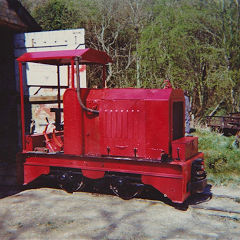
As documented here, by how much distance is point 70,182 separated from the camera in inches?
247

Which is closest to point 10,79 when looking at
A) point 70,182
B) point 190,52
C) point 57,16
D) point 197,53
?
point 70,182

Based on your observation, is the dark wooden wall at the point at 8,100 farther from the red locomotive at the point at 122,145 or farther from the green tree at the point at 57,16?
the green tree at the point at 57,16

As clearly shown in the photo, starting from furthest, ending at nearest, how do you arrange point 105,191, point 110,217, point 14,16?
point 14,16, point 105,191, point 110,217

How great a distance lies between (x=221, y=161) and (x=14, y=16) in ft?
24.7

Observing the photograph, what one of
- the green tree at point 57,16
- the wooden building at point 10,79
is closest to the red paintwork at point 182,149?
the wooden building at point 10,79

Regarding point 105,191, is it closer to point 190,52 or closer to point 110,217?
point 110,217

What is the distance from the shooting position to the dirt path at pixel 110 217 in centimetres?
443

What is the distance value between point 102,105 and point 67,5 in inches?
499

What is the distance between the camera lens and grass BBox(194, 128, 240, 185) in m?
7.07

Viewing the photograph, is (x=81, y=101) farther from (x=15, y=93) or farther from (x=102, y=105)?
(x=15, y=93)

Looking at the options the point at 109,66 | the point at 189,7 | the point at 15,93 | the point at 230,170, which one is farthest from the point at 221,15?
the point at 15,93

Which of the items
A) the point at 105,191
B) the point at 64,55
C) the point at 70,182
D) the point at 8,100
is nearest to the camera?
the point at 64,55

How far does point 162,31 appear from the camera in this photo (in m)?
12.9

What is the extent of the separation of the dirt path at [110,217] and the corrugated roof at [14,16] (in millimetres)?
5522
